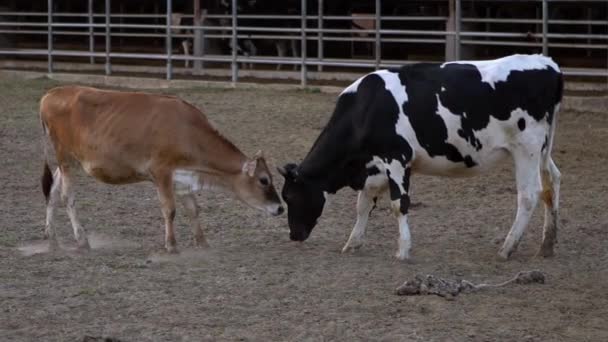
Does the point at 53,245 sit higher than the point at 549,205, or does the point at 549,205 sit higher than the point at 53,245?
the point at 549,205

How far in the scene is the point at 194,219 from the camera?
8.55 meters

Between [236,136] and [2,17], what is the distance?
46.1 ft

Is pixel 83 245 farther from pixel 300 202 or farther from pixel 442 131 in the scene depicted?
pixel 442 131

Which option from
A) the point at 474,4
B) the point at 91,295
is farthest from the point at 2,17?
the point at 91,295

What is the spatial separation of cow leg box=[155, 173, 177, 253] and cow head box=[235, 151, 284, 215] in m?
0.46

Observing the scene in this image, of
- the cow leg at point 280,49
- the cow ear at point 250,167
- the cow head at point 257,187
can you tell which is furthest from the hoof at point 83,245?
the cow leg at point 280,49

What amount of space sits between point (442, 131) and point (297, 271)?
1.39 metres

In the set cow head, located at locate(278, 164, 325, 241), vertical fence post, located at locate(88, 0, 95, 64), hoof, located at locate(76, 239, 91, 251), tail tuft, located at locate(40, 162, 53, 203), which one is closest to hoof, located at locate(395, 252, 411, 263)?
cow head, located at locate(278, 164, 325, 241)

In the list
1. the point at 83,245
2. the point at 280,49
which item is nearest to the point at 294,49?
the point at 280,49

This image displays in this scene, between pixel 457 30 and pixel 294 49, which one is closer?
pixel 457 30

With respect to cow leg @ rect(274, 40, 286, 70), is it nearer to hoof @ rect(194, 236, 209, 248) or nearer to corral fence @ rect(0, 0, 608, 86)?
corral fence @ rect(0, 0, 608, 86)

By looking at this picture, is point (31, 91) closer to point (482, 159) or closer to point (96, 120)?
point (96, 120)

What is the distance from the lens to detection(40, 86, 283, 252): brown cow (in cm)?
841

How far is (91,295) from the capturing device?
715 centimetres
